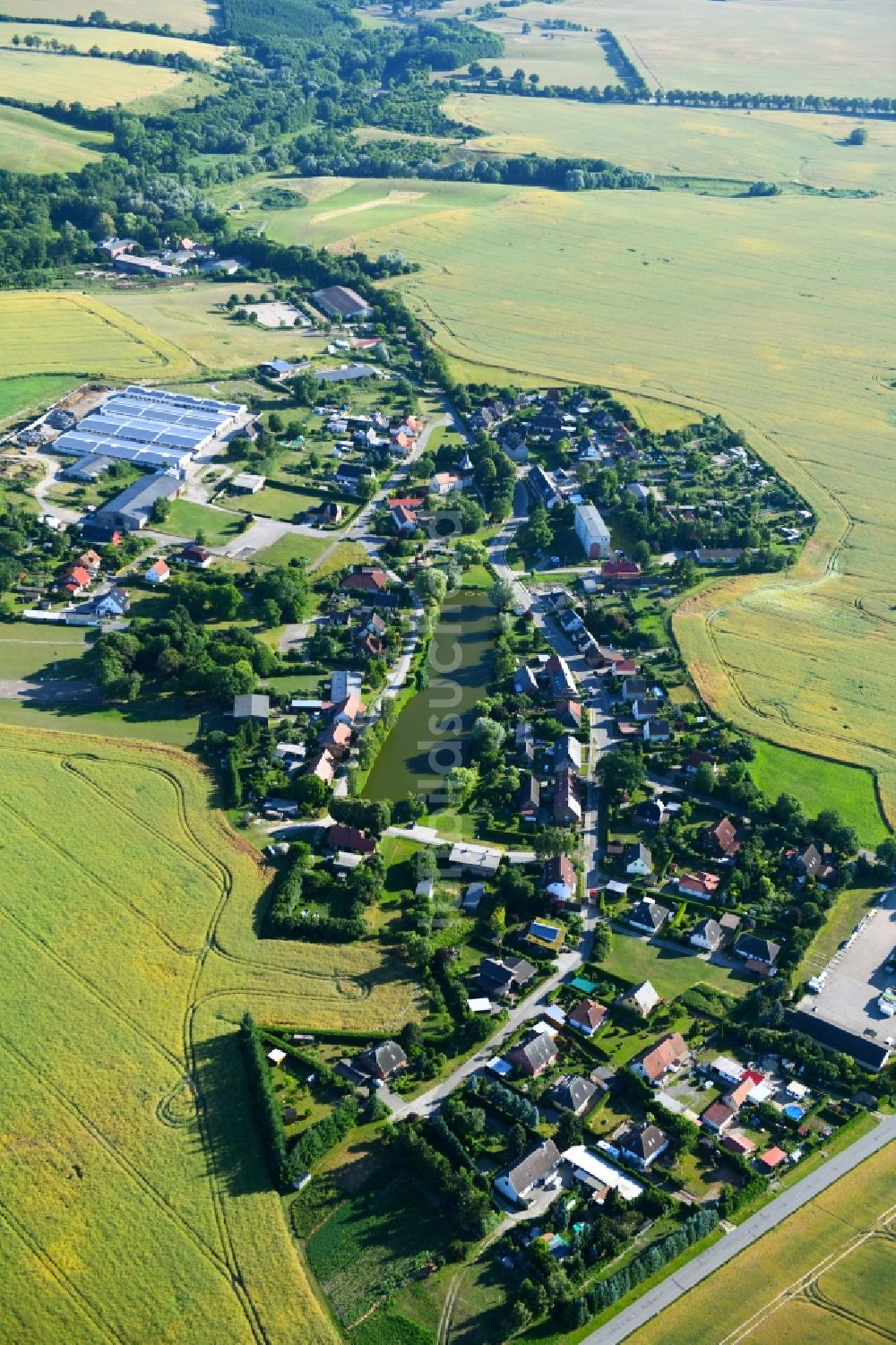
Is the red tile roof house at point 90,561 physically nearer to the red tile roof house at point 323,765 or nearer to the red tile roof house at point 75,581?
the red tile roof house at point 75,581

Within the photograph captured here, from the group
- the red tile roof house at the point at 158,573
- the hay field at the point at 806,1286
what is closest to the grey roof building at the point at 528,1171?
the hay field at the point at 806,1286

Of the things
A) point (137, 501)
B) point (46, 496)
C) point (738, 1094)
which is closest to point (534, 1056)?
point (738, 1094)

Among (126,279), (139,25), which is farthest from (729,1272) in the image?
(139,25)

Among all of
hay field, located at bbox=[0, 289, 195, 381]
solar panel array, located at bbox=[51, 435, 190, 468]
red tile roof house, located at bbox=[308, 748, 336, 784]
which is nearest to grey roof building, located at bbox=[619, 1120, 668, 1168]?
red tile roof house, located at bbox=[308, 748, 336, 784]

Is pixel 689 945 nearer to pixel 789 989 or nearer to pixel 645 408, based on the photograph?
pixel 789 989

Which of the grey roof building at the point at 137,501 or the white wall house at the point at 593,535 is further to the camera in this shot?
the grey roof building at the point at 137,501

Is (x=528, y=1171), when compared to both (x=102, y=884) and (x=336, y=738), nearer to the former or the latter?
(x=102, y=884)
